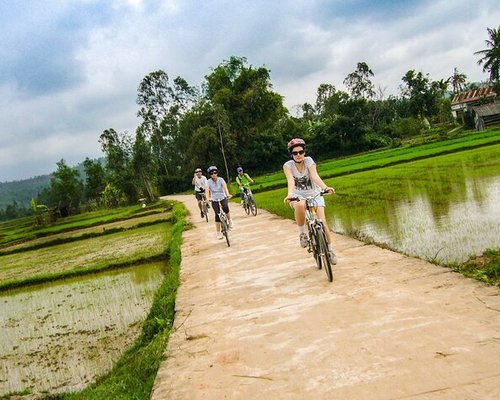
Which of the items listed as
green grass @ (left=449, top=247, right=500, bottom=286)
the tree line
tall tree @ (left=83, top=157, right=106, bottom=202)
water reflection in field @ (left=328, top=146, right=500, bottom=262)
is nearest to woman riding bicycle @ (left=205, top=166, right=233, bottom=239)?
water reflection in field @ (left=328, top=146, right=500, bottom=262)

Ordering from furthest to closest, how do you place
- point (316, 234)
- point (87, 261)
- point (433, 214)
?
point (87, 261)
point (433, 214)
point (316, 234)

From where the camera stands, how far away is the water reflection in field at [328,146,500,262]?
6.64 meters

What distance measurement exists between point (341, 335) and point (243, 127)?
174 ft

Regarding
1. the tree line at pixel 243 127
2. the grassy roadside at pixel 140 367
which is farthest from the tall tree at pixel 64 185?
the grassy roadside at pixel 140 367

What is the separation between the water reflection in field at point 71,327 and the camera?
5.56m

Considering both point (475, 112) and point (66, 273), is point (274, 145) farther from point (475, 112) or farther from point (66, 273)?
point (66, 273)

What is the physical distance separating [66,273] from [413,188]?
1120 cm

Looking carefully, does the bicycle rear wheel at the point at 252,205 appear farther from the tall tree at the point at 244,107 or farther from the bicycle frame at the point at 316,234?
the tall tree at the point at 244,107

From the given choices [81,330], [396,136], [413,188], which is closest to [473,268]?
[81,330]

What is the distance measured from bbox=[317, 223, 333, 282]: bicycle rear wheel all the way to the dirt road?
0.48 ft

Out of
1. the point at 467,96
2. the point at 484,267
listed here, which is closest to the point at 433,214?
the point at 484,267

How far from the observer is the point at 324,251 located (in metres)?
5.55

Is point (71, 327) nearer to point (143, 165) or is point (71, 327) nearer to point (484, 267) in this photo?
point (484, 267)

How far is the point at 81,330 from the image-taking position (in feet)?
23.3
